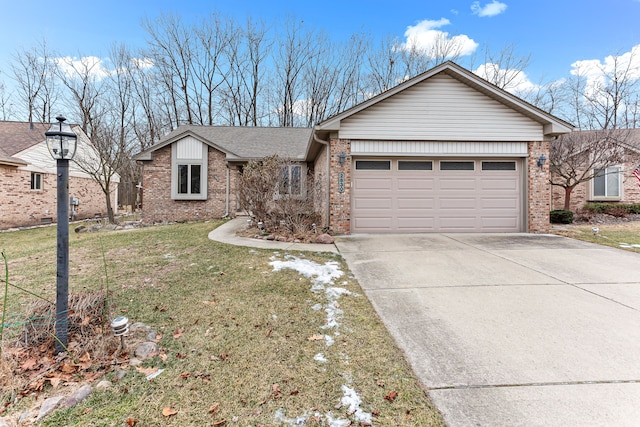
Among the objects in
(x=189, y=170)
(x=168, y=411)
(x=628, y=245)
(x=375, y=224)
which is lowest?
(x=168, y=411)

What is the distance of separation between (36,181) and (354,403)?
66.9 ft

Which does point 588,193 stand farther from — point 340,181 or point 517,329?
point 517,329

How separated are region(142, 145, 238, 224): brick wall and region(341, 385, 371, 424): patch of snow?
12319mm

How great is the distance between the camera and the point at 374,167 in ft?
29.0

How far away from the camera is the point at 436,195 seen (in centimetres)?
895

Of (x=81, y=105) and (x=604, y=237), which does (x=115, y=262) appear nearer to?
(x=604, y=237)

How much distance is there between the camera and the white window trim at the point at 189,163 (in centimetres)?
1347

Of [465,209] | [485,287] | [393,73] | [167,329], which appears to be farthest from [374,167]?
[393,73]

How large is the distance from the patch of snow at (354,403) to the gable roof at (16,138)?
733 inches

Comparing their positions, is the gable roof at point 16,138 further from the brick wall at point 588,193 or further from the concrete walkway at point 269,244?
the brick wall at point 588,193

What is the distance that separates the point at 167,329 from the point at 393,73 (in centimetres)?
2497

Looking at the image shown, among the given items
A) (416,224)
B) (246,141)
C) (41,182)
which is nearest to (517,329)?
(416,224)

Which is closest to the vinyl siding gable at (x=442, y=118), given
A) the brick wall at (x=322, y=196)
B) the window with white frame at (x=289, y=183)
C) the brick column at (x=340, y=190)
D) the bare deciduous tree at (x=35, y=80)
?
the brick column at (x=340, y=190)

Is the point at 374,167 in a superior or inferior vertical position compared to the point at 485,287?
superior
